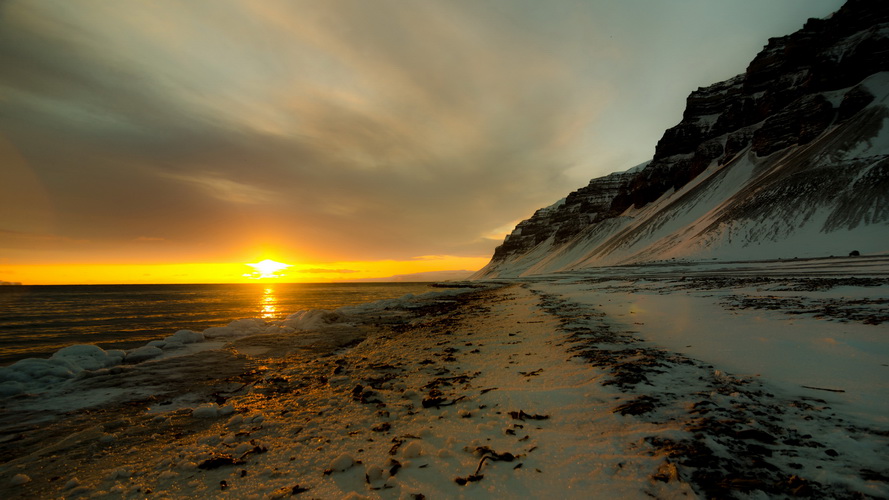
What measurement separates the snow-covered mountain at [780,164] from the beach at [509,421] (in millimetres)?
48067

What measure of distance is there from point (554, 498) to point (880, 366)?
20.9ft

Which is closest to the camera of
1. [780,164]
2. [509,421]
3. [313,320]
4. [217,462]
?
[217,462]

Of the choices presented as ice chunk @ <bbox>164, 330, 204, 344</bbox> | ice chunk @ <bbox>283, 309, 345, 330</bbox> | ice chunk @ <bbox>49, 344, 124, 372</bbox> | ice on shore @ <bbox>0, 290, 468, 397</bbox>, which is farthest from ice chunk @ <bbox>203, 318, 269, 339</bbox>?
ice chunk @ <bbox>49, 344, 124, 372</bbox>

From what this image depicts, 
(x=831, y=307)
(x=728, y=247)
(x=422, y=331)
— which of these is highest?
(x=728, y=247)

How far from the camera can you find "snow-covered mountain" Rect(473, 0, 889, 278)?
46.7 m

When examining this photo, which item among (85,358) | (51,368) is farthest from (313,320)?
(51,368)

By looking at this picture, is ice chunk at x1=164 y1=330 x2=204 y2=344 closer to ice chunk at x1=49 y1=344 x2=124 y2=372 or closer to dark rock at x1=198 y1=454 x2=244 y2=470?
ice chunk at x1=49 y1=344 x2=124 y2=372

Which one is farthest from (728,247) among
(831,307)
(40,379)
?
(40,379)

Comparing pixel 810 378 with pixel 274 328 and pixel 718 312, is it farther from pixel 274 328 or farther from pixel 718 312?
pixel 274 328

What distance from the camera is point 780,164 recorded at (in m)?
68.9

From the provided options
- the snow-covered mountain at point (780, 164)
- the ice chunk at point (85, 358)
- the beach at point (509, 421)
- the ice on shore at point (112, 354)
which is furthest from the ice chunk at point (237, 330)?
the snow-covered mountain at point (780, 164)

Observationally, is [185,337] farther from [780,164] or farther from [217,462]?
[780,164]

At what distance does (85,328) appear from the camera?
24094 millimetres

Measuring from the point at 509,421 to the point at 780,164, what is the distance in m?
94.1
